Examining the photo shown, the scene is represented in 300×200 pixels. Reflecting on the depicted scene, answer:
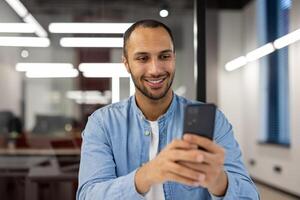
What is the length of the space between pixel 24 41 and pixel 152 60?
309cm

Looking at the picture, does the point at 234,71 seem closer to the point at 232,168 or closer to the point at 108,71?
the point at 108,71

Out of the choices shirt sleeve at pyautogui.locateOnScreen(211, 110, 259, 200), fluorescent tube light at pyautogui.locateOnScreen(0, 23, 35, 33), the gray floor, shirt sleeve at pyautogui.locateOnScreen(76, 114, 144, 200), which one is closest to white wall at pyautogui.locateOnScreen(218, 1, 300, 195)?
the gray floor

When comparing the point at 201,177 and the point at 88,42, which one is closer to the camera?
the point at 201,177

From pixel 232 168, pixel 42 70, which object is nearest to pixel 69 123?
pixel 42 70

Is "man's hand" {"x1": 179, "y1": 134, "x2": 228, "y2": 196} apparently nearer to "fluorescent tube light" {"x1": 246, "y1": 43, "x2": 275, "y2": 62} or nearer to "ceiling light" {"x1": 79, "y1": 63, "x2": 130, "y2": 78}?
"ceiling light" {"x1": 79, "y1": 63, "x2": 130, "y2": 78}

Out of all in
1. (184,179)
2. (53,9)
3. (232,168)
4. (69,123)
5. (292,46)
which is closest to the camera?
(184,179)

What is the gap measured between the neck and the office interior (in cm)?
90

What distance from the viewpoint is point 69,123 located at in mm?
4684

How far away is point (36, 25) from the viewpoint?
3734 mm

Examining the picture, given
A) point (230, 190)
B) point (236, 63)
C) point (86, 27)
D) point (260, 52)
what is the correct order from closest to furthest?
point (230, 190)
point (86, 27)
point (260, 52)
point (236, 63)

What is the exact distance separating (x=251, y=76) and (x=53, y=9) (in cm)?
384

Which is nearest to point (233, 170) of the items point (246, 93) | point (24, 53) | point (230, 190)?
point (230, 190)

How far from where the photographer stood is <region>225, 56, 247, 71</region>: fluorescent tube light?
7.02 meters

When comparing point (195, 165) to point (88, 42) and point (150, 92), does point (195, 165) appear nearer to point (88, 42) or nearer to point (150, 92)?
point (150, 92)
